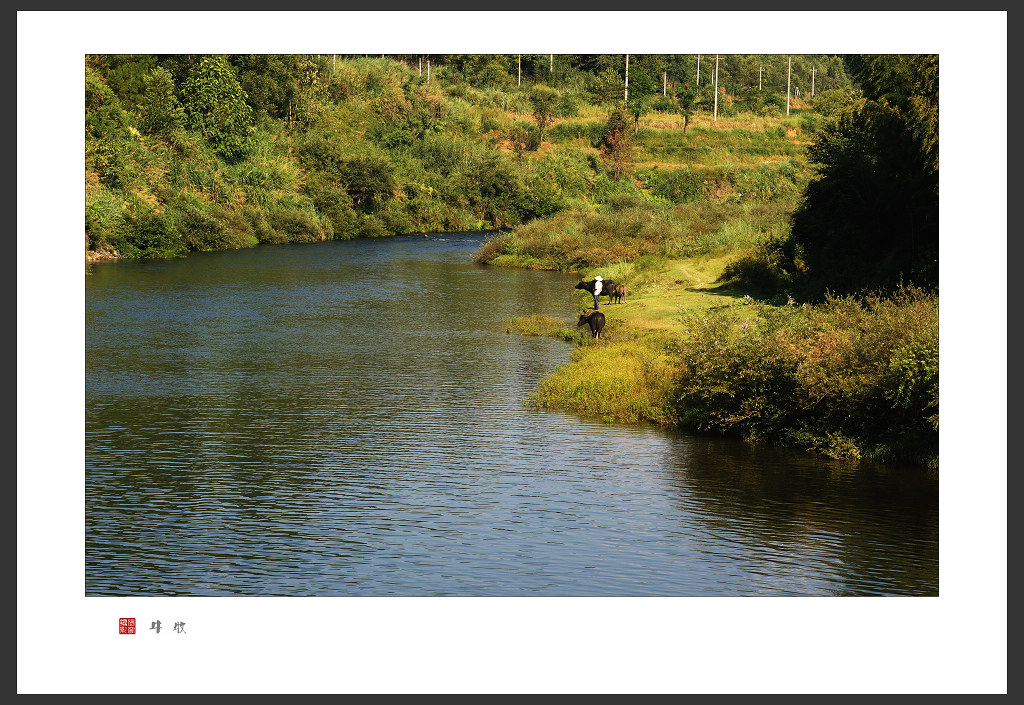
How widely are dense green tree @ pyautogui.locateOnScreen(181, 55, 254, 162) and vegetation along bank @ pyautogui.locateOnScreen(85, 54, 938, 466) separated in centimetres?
16

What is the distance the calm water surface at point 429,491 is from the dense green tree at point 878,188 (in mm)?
9852

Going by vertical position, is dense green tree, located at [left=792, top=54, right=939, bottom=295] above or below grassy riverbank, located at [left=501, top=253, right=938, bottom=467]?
above

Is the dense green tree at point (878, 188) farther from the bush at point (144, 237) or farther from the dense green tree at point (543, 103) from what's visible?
the dense green tree at point (543, 103)

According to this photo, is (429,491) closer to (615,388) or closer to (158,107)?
(615,388)

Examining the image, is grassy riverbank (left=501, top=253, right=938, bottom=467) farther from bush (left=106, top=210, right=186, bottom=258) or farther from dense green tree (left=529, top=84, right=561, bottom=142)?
dense green tree (left=529, top=84, right=561, bottom=142)

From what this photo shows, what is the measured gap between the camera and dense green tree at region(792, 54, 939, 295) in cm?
2627

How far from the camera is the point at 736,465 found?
18719mm

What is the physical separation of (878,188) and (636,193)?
43.9 meters

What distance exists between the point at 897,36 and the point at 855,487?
785 centimetres

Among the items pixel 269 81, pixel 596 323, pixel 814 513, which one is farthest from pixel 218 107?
pixel 814 513

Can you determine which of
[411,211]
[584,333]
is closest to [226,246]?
[411,211]

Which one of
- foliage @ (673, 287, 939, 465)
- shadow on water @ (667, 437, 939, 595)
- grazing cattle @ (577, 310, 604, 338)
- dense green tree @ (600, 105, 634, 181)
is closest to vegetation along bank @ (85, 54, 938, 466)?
foliage @ (673, 287, 939, 465)

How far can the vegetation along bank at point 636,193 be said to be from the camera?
1969 cm

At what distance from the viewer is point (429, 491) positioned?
16969 millimetres
